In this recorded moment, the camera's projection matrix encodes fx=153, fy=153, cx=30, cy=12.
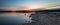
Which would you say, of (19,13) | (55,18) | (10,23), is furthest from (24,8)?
(55,18)

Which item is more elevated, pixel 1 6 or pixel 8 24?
pixel 1 6

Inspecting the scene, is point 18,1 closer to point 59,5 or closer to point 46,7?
point 46,7

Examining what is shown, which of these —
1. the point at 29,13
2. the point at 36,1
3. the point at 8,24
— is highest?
the point at 36,1

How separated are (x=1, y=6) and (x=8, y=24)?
0.30m

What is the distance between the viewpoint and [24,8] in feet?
7.69

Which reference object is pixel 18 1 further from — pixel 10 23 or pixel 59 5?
pixel 59 5

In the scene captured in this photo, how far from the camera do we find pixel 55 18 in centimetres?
229

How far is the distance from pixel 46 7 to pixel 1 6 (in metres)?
0.69

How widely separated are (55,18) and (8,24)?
28.0 inches

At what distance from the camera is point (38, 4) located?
7.68 feet

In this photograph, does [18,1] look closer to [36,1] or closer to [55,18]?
[36,1]

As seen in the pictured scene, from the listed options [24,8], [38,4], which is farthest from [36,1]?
[24,8]

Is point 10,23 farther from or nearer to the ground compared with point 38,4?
nearer to the ground

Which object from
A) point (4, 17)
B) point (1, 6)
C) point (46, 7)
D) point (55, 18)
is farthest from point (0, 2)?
point (55, 18)
